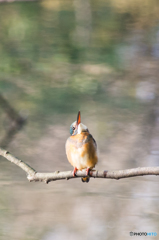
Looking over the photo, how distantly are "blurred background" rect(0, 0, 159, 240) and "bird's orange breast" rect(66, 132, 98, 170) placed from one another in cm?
74

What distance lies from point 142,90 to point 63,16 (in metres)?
0.61

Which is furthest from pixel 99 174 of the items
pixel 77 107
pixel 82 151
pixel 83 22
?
pixel 83 22

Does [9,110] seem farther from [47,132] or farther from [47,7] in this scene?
[47,7]

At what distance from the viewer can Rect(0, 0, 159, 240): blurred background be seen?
152 cm

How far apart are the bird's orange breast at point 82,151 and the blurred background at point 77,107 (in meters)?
0.74

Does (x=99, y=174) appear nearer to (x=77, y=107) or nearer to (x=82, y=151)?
(x=82, y=151)

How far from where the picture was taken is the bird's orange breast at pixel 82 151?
794 millimetres

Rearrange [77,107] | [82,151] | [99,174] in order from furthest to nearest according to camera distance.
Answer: [77,107], [82,151], [99,174]

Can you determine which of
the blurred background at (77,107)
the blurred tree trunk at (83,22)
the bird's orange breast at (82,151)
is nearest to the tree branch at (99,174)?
the bird's orange breast at (82,151)

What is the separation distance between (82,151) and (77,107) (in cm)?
84

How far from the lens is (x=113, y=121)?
63.8 inches

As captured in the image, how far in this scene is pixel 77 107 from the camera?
1.63m

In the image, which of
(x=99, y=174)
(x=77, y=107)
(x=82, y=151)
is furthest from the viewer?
(x=77, y=107)

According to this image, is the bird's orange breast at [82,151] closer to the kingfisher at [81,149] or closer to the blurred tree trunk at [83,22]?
the kingfisher at [81,149]
